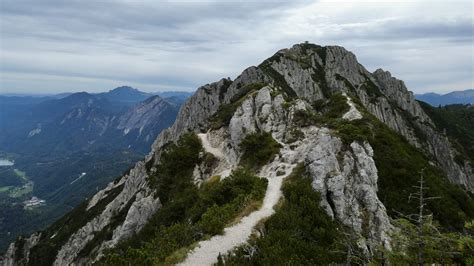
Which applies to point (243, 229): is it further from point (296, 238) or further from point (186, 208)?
point (186, 208)

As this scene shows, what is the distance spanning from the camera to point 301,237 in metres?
23.6

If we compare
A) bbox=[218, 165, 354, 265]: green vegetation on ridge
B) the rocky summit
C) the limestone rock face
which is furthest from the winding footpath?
the limestone rock face

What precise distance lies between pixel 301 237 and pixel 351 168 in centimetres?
1431

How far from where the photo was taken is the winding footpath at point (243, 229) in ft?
72.3

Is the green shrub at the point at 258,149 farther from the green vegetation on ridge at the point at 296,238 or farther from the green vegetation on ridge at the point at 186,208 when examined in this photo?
the green vegetation on ridge at the point at 296,238

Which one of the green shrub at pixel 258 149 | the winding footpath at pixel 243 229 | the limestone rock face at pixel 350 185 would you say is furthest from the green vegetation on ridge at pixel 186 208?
the green shrub at pixel 258 149

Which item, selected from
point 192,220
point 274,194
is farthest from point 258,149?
point 192,220

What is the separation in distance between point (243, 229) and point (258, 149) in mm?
21681

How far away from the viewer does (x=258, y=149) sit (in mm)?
47219

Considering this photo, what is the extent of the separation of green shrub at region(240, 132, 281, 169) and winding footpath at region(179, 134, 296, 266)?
3175 millimetres

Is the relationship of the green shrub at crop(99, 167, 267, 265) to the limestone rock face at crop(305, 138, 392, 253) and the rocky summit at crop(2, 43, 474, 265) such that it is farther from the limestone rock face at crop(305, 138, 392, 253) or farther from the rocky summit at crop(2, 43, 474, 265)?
the limestone rock face at crop(305, 138, 392, 253)

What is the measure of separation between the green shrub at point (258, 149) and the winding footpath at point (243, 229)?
3.18 m

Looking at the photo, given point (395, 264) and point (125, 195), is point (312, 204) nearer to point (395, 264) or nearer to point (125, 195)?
point (395, 264)

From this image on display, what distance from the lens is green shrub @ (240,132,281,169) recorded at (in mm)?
44656
